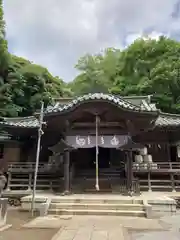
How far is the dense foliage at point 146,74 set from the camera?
21.2m

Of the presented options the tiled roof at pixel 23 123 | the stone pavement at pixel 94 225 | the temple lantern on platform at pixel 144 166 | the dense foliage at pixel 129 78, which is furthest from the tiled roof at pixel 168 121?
the dense foliage at pixel 129 78

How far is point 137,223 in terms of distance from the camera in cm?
684

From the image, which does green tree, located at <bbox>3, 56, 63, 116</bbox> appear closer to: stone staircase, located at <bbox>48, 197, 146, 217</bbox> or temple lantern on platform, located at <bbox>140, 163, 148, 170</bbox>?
temple lantern on platform, located at <bbox>140, 163, 148, 170</bbox>

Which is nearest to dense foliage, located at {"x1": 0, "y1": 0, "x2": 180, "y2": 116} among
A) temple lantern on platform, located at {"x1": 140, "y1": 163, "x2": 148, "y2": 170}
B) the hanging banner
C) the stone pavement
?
the hanging banner

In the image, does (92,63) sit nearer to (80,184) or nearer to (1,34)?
(1,34)

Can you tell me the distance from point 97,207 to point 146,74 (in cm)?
1903

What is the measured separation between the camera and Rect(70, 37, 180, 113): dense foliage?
69.6 ft

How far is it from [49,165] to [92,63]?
27.5 metres

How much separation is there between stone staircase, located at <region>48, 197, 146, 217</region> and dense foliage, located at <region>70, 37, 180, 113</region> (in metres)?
14.2

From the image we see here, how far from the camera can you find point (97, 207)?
853 cm

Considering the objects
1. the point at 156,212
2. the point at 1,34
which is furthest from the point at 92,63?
the point at 156,212

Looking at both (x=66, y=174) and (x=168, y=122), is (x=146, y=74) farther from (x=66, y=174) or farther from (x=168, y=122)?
(x=66, y=174)

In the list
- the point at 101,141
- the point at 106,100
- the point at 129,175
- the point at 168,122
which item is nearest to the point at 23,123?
the point at 101,141

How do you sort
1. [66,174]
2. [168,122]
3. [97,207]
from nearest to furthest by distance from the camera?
[97,207], [66,174], [168,122]
